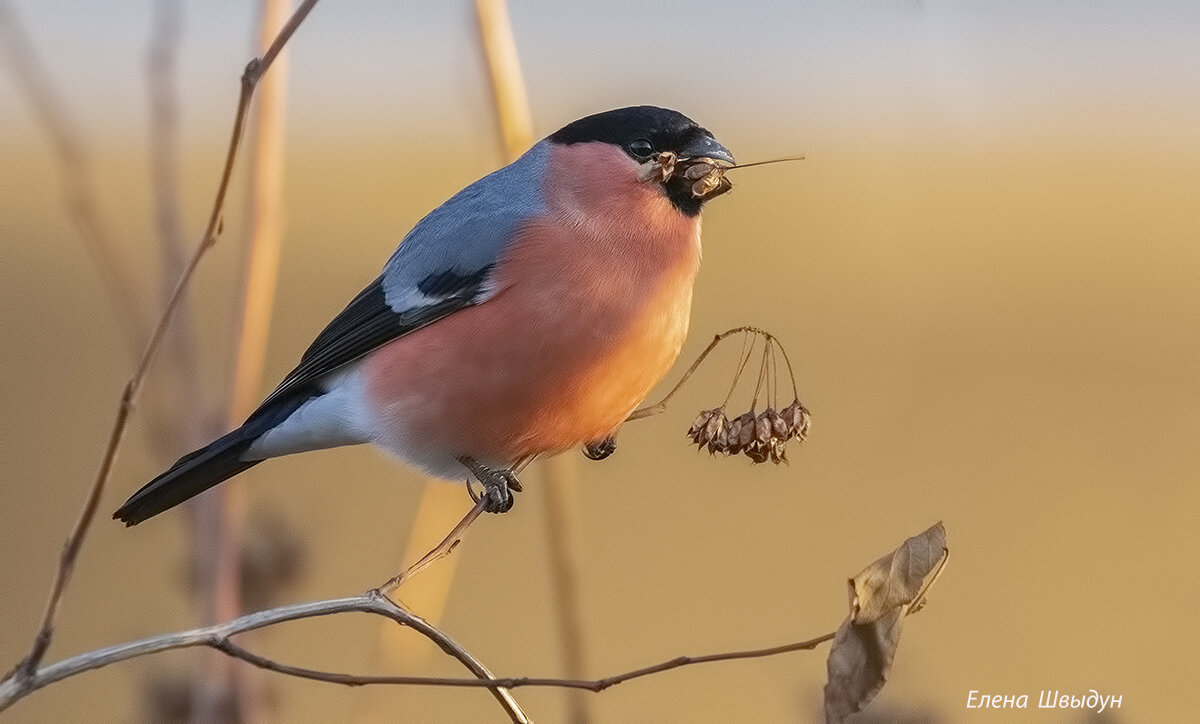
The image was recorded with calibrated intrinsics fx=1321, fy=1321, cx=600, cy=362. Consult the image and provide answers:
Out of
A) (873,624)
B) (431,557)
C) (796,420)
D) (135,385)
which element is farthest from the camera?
(796,420)

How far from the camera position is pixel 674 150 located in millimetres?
2123

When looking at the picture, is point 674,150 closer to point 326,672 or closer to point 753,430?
point 753,430

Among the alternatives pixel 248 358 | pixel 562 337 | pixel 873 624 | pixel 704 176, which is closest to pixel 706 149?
pixel 704 176

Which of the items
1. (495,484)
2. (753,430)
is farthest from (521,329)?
(753,430)

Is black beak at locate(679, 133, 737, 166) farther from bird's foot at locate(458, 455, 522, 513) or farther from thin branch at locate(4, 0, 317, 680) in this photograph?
thin branch at locate(4, 0, 317, 680)

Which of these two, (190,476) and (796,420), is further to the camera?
(190,476)

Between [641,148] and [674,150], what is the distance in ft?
0.21

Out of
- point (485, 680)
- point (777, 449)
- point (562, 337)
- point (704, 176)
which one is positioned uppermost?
point (704, 176)

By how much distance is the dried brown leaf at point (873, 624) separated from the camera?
4.07ft

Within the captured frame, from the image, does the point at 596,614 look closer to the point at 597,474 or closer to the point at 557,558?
the point at 597,474

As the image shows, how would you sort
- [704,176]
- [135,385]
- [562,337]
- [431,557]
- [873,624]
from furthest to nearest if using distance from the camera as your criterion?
[704,176] < [562,337] < [431,557] < [873,624] < [135,385]

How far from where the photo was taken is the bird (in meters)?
2.02

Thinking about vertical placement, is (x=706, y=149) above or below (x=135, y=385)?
above

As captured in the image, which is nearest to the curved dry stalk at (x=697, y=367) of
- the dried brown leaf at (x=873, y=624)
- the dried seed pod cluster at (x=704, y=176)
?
the dried seed pod cluster at (x=704, y=176)
